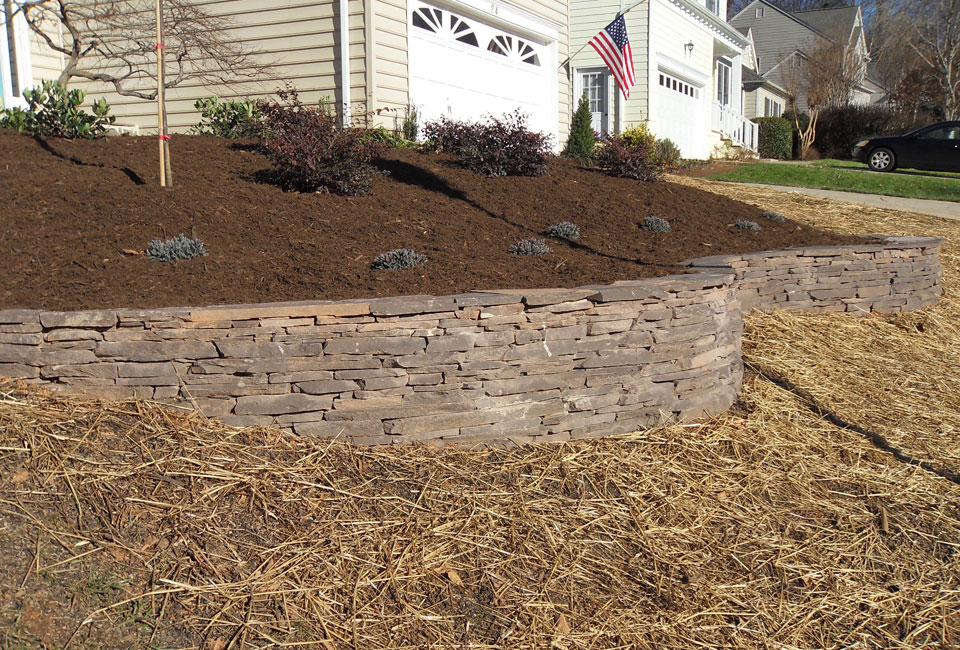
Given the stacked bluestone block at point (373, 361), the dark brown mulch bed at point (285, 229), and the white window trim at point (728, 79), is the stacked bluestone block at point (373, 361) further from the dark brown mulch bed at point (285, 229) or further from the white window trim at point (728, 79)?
the white window trim at point (728, 79)

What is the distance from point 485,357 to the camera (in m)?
3.69

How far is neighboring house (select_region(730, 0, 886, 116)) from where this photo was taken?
106 feet

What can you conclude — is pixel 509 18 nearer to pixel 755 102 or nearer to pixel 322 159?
pixel 322 159

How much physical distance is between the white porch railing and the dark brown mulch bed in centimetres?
1554

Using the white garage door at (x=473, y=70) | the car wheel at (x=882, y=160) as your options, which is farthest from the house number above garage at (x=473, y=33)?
the car wheel at (x=882, y=160)

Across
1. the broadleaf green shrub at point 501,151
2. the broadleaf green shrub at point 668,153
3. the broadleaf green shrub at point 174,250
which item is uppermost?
the broadleaf green shrub at point 668,153

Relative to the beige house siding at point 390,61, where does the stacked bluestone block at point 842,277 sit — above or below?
below

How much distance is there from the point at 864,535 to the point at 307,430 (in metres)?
2.63

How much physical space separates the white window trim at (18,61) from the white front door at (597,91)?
10.8 m

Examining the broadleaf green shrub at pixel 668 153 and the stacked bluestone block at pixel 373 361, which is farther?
the broadleaf green shrub at pixel 668 153

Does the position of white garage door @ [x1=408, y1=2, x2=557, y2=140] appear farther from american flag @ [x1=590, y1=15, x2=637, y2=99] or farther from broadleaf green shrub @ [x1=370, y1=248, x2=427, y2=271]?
broadleaf green shrub @ [x1=370, y1=248, x2=427, y2=271]

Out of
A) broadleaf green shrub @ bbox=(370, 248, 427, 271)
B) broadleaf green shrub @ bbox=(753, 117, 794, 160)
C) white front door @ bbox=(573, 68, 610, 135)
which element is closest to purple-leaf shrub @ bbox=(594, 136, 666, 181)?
Answer: broadleaf green shrub @ bbox=(370, 248, 427, 271)

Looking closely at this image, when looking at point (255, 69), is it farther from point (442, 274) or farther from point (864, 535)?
point (864, 535)

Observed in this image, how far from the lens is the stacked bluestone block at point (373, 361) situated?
3447 millimetres
